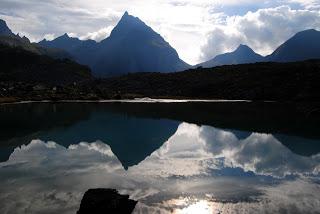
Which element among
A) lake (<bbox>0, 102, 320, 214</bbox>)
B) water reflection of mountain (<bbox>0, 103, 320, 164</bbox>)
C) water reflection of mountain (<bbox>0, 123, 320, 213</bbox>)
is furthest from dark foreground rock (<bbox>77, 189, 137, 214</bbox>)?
water reflection of mountain (<bbox>0, 103, 320, 164</bbox>)

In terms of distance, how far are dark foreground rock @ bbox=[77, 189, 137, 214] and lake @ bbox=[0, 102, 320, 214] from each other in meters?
1.53

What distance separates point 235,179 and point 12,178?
59.7 ft

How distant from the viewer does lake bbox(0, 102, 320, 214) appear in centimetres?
2797

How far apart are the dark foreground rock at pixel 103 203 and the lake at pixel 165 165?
5.03 ft

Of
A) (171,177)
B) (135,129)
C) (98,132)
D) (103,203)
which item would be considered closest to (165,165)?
(171,177)

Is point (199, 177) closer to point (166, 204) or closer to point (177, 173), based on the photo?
point (177, 173)

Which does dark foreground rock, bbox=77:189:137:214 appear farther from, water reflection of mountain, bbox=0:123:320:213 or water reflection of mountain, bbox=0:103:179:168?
water reflection of mountain, bbox=0:103:179:168

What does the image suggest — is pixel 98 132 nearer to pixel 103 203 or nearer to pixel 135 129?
pixel 135 129

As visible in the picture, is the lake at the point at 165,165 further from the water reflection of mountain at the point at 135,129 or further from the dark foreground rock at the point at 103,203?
the dark foreground rock at the point at 103,203

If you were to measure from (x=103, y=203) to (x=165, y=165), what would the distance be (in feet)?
60.6

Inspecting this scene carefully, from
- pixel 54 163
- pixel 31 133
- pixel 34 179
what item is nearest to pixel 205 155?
pixel 54 163

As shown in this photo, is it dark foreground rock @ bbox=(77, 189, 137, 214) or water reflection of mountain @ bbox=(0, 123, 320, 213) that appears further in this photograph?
water reflection of mountain @ bbox=(0, 123, 320, 213)

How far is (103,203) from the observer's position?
77.3 feet

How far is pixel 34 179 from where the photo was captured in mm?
34250
